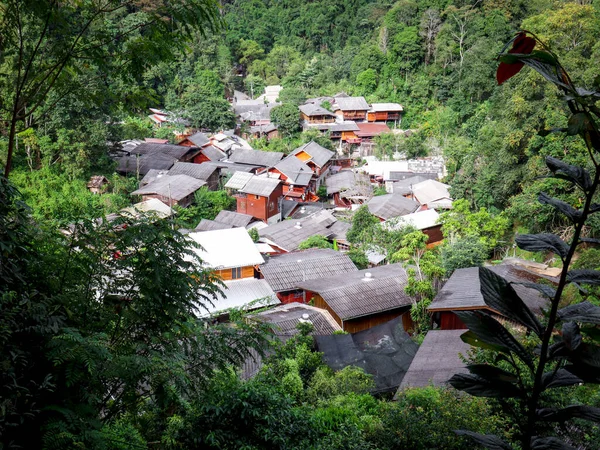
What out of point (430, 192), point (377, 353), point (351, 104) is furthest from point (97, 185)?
point (351, 104)

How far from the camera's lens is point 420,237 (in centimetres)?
1434

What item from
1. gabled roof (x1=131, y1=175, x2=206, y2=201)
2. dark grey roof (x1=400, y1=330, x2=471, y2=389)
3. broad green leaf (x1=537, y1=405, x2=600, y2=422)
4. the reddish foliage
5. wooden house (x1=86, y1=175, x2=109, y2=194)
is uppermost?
the reddish foliage

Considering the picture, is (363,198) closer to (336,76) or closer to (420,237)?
(420,237)

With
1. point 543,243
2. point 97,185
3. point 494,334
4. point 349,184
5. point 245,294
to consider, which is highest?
point 543,243

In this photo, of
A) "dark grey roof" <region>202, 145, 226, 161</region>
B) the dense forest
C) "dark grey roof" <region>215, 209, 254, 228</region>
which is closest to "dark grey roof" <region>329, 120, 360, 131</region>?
"dark grey roof" <region>202, 145, 226, 161</region>

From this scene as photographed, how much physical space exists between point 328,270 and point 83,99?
12013 mm

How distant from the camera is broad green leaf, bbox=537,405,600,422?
3.78 ft

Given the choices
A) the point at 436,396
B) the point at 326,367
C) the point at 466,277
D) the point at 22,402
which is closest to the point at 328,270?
the point at 466,277

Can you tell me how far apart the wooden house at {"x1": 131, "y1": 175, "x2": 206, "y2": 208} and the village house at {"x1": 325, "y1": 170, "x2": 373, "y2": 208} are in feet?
22.8

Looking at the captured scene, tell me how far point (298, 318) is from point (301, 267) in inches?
154

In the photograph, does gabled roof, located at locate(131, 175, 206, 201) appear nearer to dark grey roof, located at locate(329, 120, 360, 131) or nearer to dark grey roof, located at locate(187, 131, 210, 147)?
dark grey roof, located at locate(187, 131, 210, 147)

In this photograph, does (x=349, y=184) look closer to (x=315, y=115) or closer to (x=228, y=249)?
(x=315, y=115)

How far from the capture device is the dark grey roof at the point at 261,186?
22.3 metres

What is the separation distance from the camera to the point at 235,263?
15133 mm
